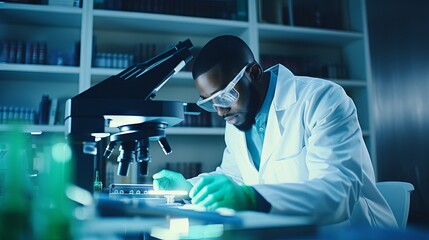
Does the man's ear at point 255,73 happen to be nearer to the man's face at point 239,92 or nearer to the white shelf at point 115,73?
the man's face at point 239,92

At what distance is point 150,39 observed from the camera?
120 inches

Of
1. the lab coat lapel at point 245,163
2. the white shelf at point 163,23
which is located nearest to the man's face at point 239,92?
the lab coat lapel at point 245,163

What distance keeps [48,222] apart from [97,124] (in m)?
0.45

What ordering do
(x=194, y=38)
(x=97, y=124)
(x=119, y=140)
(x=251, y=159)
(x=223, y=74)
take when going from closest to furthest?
(x=97, y=124) < (x=119, y=140) < (x=223, y=74) < (x=251, y=159) < (x=194, y=38)

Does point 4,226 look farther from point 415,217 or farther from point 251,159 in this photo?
point 415,217

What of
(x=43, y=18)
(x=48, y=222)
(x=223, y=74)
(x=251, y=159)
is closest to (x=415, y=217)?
(x=251, y=159)

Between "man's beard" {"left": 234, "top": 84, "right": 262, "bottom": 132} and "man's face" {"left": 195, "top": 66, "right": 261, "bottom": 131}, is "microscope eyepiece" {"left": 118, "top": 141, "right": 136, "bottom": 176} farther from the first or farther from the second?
"man's beard" {"left": 234, "top": 84, "right": 262, "bottom": 132}

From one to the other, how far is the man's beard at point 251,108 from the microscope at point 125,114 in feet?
1.32

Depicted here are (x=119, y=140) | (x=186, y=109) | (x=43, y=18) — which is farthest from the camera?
(x=43, y=18)

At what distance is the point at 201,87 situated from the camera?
4.52 ft

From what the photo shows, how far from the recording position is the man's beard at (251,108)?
1.50 m

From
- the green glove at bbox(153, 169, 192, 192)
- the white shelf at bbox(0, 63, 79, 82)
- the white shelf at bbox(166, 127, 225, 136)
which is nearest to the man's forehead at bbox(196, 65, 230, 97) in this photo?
the green glove at bbox(153, 169, 192, 192)

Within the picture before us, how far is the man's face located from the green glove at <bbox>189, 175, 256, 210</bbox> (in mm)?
446

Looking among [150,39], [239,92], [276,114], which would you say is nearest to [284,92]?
[276,114]
